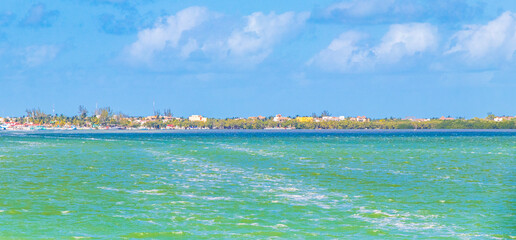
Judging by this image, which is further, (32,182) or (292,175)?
(292,175)

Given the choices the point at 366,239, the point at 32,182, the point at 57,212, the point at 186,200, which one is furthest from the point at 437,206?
the point at 32,182

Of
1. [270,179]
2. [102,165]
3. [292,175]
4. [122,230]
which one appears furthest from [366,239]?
[102,165]

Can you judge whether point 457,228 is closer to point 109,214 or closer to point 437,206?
point 437,206

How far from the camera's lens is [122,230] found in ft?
74.5

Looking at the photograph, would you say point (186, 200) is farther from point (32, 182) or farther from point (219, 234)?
point (32, 182)

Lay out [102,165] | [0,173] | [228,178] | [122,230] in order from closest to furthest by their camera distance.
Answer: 1. [122,230]
2. [228,178]
3. [0,173]
4. [102,165]

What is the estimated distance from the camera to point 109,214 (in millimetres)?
25922

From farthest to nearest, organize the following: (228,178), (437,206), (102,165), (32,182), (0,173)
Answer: (102,165)
(0,173)
(228,178)
(32,182)
(437,206)

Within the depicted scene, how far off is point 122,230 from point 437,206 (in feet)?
43.5

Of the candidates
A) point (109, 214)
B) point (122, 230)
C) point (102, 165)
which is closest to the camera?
point (122, 230)

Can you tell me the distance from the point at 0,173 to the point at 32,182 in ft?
24.7

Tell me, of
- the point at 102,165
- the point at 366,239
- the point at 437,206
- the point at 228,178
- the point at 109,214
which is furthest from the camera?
the point at 102,165

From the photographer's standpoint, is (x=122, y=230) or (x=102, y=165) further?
(x=102, y=165)

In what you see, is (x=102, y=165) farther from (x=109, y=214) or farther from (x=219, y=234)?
(x=219, y=234)
